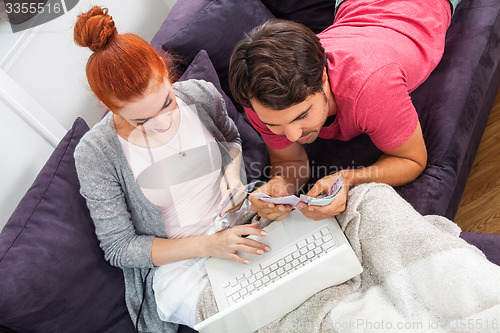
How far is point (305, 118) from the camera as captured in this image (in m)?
1.12

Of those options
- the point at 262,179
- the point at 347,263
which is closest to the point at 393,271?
the point at 347,263

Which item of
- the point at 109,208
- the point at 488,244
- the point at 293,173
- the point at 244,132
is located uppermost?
the point at 109,208

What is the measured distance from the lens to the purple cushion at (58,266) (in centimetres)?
109

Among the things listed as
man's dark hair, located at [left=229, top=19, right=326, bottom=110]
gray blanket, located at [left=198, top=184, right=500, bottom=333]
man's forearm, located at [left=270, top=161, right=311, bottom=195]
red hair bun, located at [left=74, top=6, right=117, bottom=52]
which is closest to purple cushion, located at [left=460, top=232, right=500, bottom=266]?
gray blanket, located at [left=198, top=184, right=500, bottom=333]

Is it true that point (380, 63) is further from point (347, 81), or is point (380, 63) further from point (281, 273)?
point (281, 273)

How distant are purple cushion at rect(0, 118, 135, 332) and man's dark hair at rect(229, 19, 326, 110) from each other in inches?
25.9

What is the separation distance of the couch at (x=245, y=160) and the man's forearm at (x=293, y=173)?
0.08 m

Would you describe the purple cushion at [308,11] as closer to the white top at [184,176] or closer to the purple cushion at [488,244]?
the white top at [184,176]

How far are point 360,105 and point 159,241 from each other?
750 mm

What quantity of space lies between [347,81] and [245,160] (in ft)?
1.78

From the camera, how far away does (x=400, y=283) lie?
1.00m

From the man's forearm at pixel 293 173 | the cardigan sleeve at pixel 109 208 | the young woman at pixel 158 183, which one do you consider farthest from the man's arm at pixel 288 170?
the cardigan sleeve at pixel 109 208

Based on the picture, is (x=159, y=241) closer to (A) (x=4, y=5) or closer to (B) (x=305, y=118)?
(B) (x=305, y=118)

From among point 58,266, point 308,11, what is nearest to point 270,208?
point 58,266
